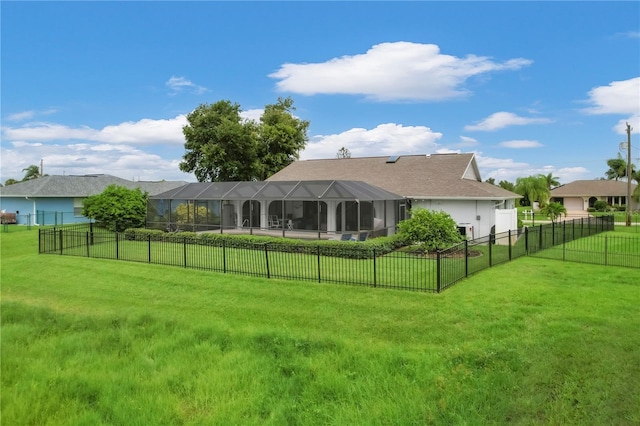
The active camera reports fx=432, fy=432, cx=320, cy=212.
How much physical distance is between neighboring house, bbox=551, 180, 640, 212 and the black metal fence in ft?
131

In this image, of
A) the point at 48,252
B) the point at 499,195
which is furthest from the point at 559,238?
the point at 48,252

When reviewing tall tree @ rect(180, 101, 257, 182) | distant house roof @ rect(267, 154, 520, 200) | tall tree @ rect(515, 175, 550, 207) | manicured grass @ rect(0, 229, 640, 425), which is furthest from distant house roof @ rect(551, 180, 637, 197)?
Result: manicured grass @ rect(0, 229, 640, 425)

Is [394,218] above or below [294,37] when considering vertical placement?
below

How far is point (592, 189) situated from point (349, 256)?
52849 mm

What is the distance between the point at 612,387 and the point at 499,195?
59.3ft

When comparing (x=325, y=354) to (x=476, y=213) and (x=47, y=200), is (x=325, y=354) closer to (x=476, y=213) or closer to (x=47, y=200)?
(x=476, y=213)

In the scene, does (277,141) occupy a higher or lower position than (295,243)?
higher

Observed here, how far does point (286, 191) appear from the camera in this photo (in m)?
22.3

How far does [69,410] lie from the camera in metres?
5.25

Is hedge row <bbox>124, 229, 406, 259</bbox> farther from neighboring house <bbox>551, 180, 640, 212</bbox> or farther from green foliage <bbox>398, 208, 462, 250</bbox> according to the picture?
neighboring house <bbox>551, 180, 640, 212</bbox>

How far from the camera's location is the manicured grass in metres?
5.12

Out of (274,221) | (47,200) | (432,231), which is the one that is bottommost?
(432,231)

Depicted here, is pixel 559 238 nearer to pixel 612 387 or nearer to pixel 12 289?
pixel 612 387

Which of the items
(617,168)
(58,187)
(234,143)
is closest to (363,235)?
(234,143)
